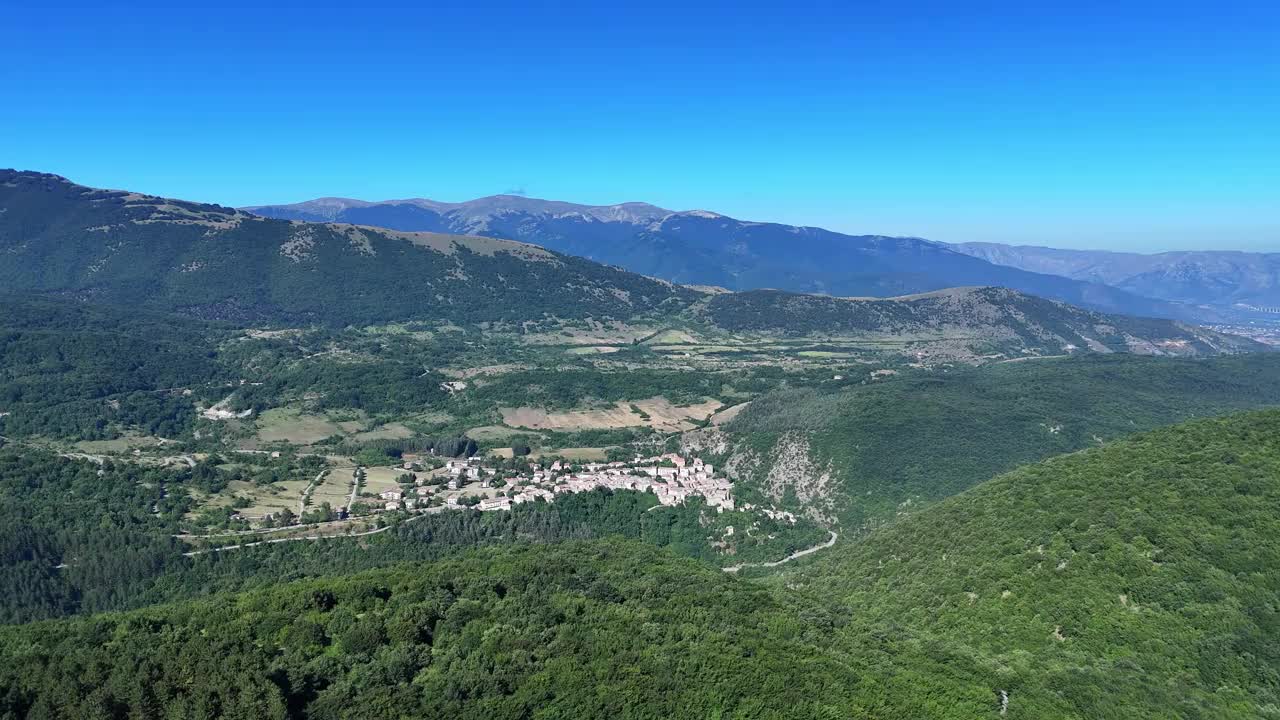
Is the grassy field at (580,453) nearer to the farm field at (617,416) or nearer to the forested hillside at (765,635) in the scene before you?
the farm field at (617,416)

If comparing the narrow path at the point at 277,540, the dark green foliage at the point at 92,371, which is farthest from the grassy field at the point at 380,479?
the dark green foliage at the point at 92,371

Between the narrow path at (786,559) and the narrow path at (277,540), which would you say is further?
the narrow path at (786,559)

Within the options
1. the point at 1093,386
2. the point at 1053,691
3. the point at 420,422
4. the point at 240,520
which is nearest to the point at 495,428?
the point at 420,422

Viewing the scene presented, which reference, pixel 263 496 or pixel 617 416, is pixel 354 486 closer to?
pixel 263 496

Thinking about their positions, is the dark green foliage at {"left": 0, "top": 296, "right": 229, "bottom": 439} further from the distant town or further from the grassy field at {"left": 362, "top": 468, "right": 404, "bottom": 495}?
the distant town

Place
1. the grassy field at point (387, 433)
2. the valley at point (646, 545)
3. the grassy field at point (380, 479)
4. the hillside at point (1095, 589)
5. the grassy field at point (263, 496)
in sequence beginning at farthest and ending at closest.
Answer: the grassy field at point (387, 433)
the grassy field at point (380, 479)
the grassy field at point (263, 496)
the hillside at point (1095, 589)
the valley at point (646, 545)

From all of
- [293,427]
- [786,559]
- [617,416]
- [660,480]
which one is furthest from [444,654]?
[617,416]
